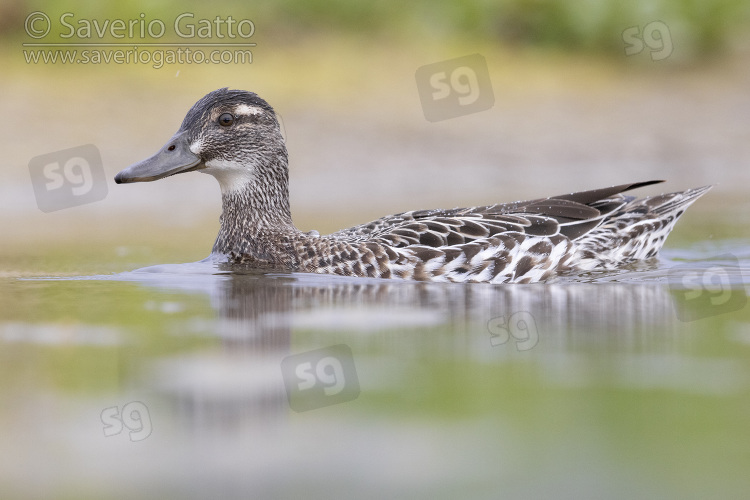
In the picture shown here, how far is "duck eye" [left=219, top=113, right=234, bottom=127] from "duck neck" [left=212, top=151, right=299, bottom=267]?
0.39 meters

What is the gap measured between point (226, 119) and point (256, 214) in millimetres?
693

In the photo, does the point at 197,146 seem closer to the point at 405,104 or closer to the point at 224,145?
the point at 224,145

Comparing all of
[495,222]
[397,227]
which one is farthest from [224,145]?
[495,222]

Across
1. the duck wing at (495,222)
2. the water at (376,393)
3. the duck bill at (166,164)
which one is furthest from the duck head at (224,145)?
the water at (376,393)

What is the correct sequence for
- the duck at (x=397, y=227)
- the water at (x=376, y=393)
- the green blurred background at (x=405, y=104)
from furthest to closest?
the green blurred background at (x=405, y=104) < the duck at (x=397, y=227) < the water at (x=376, y=393)

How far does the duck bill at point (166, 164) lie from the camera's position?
7.34 m

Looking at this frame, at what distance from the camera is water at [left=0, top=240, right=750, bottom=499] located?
3.34 m

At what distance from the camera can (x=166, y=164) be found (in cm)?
743

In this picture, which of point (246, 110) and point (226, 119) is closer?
point (226, 119)

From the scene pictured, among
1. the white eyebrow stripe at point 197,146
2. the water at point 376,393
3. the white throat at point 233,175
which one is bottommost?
the water at point 376,393

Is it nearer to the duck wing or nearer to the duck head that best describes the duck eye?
the duck head

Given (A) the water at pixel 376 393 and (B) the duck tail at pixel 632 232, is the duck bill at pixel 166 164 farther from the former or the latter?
(B) the duck tail at pixel 632 232

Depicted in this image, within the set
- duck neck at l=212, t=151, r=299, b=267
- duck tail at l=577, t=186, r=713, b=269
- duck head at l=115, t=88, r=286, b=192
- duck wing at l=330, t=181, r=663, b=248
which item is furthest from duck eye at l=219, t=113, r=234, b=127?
duck tail at l=577, t=186, r=713, b=269

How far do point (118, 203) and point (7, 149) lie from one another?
1.38m
